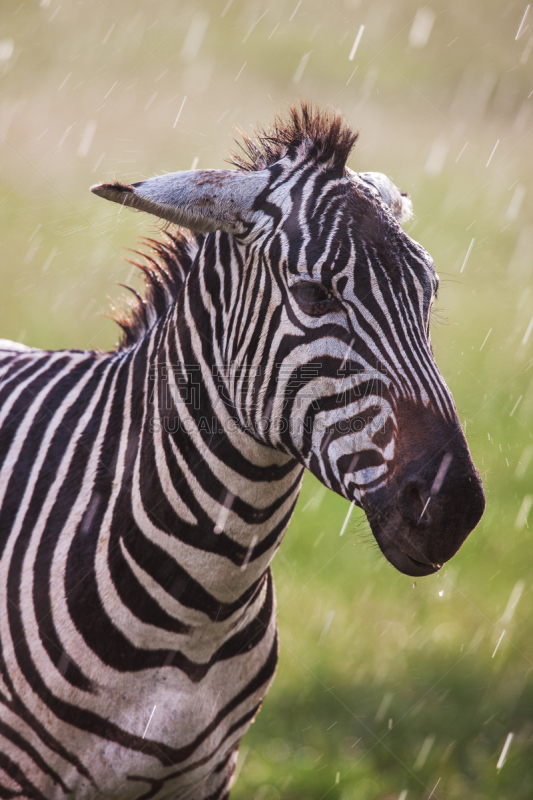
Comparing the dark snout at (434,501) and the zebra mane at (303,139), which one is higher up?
the zebra mane at (303,139)

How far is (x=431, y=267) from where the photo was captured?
6.98 ft

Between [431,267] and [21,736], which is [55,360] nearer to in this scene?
[21,736]

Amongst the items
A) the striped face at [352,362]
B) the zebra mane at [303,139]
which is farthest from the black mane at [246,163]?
the striped face at [352,362]

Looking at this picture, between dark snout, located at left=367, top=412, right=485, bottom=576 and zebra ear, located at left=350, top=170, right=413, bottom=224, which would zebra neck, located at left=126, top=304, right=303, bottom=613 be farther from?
zebra ear, located at left=350, top=170, right=413, bottom=224

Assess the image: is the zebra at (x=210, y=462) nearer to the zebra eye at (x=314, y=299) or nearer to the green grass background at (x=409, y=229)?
the zebra eye at (x=314, y=299)

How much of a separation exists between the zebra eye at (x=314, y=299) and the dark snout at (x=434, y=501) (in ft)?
1.67

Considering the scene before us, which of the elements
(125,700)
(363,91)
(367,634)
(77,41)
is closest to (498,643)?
(367,634)

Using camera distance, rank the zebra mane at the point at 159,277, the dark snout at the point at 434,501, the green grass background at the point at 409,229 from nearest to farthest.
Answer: the dark snout at the point at 434,501
the zebra mane at the point at 159,277
the green grass background at the point at 409,229

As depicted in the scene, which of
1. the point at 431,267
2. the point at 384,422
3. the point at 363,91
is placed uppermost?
the point at 363,91

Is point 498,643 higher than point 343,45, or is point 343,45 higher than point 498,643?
point 343,45

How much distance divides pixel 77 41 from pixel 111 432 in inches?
860

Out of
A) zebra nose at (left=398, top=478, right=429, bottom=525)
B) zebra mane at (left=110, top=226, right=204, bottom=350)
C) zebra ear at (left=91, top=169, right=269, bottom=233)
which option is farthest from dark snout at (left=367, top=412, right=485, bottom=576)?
zebra mane at (left=110, top=226, right=204, bottom=350)

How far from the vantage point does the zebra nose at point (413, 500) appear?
1.76 metres

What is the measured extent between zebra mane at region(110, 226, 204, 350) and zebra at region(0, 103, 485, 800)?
15mm
